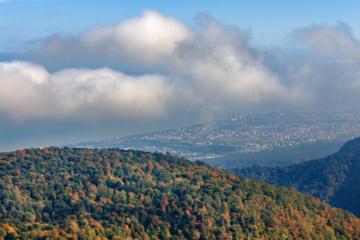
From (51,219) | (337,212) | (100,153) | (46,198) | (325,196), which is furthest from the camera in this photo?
(325,196)

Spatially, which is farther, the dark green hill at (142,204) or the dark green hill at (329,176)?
the dark green hill at (329,176)

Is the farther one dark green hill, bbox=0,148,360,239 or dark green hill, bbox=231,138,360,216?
dark green hill, bbox=231,138,360,216

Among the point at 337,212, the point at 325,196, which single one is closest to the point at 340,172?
the point at 325,196

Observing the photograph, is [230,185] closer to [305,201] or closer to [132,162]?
[305,201]

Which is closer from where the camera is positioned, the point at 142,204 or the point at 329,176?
the point at 142,204
